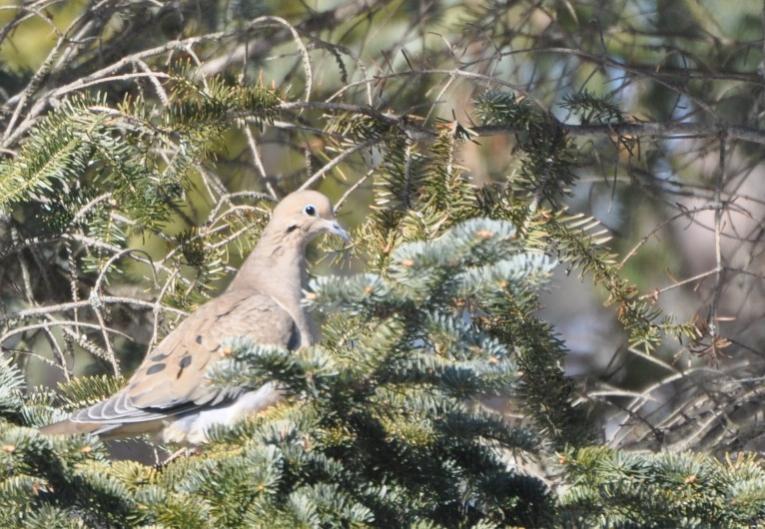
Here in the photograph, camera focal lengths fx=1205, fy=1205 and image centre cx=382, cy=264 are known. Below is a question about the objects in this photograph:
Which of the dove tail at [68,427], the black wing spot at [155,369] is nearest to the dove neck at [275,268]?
the black wing spot at [155,369]

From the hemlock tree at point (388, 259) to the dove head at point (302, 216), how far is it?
7 cm

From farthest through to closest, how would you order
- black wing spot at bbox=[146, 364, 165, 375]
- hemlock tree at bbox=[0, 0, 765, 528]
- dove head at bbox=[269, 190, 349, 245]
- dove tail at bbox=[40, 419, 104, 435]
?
dove head at bbox=[269, 190, 349, 245] < black wing spot at bbox=[146, 364, 165, 375] < dove tail at bbox=[40, 419, 104, 435] < hemlock tree at bbox=[0, 0, 765, 528]

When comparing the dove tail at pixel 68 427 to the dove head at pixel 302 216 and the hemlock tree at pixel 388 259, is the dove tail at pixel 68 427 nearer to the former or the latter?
the hemlock tree at pixel 388 259

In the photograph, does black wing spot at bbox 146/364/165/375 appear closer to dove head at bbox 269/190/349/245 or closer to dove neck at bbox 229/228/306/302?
dove neck at bbox 229/228/306/302

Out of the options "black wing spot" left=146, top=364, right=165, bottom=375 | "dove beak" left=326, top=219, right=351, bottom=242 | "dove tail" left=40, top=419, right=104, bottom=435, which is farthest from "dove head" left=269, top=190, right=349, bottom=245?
"dove tail" left=40, top=419, right=104, bottom=435

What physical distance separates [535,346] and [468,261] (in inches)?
14.4

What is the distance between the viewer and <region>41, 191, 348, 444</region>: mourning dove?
2.84m

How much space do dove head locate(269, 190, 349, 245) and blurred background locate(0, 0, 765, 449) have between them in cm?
6

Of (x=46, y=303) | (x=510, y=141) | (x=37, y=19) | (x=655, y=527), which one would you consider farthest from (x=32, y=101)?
(x=655, y=527)

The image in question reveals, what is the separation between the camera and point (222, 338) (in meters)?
2.56

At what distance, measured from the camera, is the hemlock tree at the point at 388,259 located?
1.73 metres

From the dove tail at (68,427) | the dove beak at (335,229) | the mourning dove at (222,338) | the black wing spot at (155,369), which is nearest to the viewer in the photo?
the dove tail at (68,427)

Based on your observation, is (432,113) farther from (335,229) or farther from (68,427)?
(68,427)

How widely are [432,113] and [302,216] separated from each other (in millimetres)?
672
